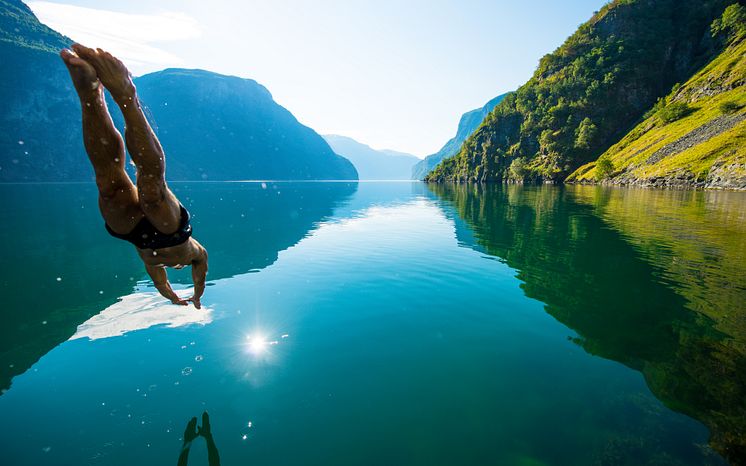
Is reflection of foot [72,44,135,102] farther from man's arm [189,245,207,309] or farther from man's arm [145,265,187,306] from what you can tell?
man's arm [145,265,187,306]

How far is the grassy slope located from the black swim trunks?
87794mm

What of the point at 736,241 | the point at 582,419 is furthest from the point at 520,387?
the point at 736,241

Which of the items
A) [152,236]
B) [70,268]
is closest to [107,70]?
[152,236]

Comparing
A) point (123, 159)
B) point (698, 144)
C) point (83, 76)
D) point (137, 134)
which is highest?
point (698, 144)

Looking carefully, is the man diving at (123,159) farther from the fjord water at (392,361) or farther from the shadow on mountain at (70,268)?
the shadow on mountain at (70,268)

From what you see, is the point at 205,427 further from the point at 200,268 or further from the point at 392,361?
the point at 392,361

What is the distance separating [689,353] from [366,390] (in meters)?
9.50

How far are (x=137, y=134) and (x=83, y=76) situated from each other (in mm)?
697

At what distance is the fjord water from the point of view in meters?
6.35

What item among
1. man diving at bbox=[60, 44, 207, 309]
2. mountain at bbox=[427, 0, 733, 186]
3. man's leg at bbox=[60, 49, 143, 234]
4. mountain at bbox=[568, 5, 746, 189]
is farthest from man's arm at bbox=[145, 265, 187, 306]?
mountain at bbox=[427, 0, 733, 186]

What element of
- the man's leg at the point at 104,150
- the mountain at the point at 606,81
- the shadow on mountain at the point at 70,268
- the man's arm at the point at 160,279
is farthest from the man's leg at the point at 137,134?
the mountain at the point at 606,81

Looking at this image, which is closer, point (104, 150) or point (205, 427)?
point (104, 150)

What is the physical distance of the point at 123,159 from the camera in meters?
3.79

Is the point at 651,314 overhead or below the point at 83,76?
below
